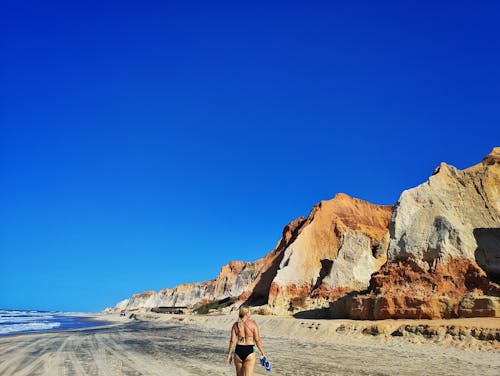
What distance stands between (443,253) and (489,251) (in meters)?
1.93

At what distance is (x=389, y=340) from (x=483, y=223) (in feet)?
26.8

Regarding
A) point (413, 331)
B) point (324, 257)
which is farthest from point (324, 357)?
point (324, 257)

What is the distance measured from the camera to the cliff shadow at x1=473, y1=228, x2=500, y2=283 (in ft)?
56.3

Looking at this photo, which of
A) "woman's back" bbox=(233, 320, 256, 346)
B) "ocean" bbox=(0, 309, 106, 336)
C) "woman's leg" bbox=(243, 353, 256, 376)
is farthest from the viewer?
"ocean" bbox=(0, 309, 106, 336)

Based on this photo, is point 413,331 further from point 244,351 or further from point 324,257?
point 324,257

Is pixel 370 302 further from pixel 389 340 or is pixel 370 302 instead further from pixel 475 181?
pixel 475 181

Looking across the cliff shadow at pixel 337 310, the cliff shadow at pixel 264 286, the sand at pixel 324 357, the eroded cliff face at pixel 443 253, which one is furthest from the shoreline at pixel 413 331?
the cliff shadow at pixel 264 286

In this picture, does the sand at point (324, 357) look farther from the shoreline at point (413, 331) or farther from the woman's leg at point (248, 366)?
the woman's leg at point (248, 366)

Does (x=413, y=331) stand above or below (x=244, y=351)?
below

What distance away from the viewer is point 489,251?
58.0ft

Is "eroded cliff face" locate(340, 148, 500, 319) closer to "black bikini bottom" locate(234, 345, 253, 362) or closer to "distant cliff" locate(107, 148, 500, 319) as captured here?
"distant cliff" locate(107, 148, 500, 319)

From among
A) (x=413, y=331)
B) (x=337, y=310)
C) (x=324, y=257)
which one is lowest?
(x=413, y=331)

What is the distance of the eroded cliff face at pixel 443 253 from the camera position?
16.6 meters

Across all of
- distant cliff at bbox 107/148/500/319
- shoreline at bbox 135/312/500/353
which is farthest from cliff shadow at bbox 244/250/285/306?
shoreline at bbox 135/312/500/353
